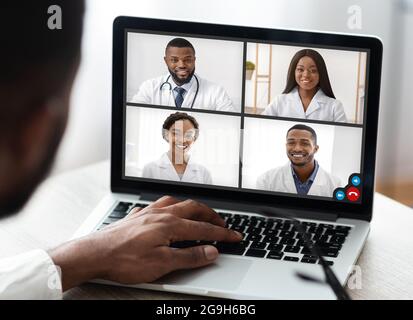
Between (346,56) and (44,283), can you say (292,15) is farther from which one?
(44,283)

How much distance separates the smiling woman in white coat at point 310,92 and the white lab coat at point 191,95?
0.26ft

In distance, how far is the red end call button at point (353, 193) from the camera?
3.72ft

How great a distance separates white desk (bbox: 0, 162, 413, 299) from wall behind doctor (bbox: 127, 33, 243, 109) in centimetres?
20

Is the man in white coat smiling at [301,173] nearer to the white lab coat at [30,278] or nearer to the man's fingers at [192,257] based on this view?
the man's fingers at [192,257]

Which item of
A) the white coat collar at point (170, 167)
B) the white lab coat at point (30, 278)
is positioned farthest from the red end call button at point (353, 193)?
the white lab coat at point (30, 278)

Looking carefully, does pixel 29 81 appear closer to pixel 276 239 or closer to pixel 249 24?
pixel 249 24

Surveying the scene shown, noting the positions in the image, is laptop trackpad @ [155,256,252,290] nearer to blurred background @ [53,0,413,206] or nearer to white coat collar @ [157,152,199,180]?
white coat collar @ [157,152,199,180]

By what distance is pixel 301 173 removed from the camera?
3.76 feet

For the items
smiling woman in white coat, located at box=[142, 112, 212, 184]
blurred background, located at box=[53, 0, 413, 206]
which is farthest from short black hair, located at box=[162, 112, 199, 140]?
blurred background, located at box=[53, 0, 413, 206]

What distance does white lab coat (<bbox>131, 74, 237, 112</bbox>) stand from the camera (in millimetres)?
1151

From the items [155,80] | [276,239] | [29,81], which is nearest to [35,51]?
[29,81]

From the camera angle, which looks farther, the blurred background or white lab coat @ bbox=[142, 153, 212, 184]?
the blurred background

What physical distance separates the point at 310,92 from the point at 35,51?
89 centimetres

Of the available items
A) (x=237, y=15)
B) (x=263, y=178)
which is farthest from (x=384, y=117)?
(x=263, y=178)
